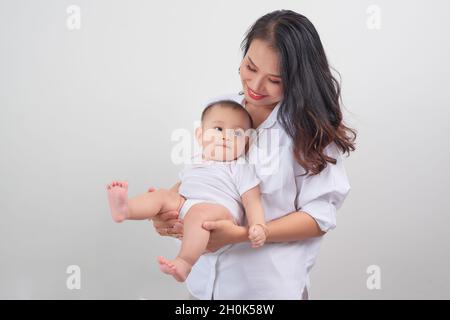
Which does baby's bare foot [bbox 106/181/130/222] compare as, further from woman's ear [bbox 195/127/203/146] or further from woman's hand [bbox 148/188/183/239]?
woman's ear [bbox 195/127/203/146]

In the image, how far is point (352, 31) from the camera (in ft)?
8.32

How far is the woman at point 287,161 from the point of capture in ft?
5.59

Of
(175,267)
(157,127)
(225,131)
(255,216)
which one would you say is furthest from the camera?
(157,127)

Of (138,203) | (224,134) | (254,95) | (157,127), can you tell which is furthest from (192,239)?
(157,127)

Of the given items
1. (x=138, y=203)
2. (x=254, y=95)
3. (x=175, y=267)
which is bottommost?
(x=175, y=267)

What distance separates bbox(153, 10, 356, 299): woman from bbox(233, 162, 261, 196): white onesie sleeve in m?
0.02

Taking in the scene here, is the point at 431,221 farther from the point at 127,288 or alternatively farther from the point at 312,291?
the point at 127,288

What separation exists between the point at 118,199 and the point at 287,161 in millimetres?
446

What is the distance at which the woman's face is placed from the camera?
1706mm

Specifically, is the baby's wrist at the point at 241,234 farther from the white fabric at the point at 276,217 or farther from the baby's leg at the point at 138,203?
the baby's leg at the point at 138,203

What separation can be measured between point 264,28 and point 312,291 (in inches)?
53.7

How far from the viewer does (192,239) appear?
1.60m

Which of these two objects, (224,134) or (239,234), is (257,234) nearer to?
(239,234)

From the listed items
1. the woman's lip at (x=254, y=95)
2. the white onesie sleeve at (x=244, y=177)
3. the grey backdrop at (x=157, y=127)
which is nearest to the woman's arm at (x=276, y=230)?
the white onesie sleeve at (x=244, y=177)
